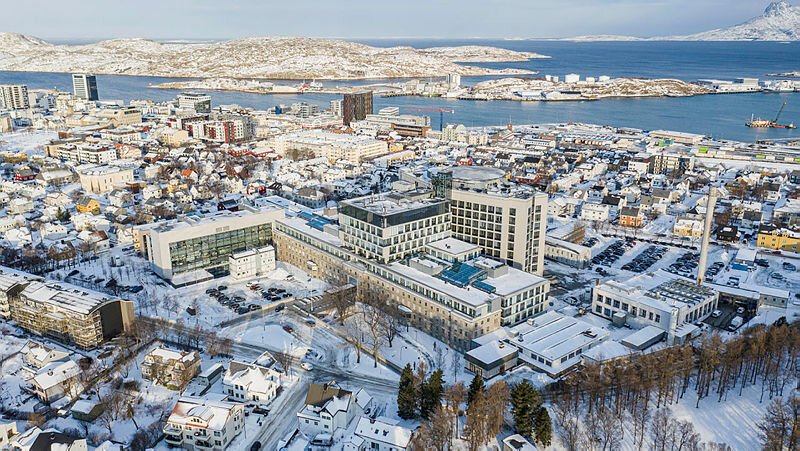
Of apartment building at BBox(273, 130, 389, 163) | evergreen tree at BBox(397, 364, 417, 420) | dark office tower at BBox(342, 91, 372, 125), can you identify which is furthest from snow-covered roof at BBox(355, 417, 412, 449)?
dark office tower at BBox(342, 91, 372, 125)

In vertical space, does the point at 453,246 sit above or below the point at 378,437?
above

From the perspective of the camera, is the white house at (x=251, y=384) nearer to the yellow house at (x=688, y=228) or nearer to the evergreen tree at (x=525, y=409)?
the evergreen tree at (x=525, y=409)

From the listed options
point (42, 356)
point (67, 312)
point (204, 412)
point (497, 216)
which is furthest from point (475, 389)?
point (67, 312)

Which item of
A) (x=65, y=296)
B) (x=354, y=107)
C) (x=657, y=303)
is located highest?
(x=354, y=107)

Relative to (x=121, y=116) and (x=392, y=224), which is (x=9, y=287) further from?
(x=121, y=116)

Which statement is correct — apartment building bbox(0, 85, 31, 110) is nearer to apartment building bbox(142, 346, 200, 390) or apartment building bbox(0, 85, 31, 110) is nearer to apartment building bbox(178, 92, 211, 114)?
apartment building bbox(178, 92, 211, 114)

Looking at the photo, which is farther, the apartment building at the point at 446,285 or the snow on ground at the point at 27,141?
the snow on ground at the point at 27,141

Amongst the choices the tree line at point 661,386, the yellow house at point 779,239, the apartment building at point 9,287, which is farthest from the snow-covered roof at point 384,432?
the yellow house at point 779,239

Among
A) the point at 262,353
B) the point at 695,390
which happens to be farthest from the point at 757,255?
the point at 262,353
